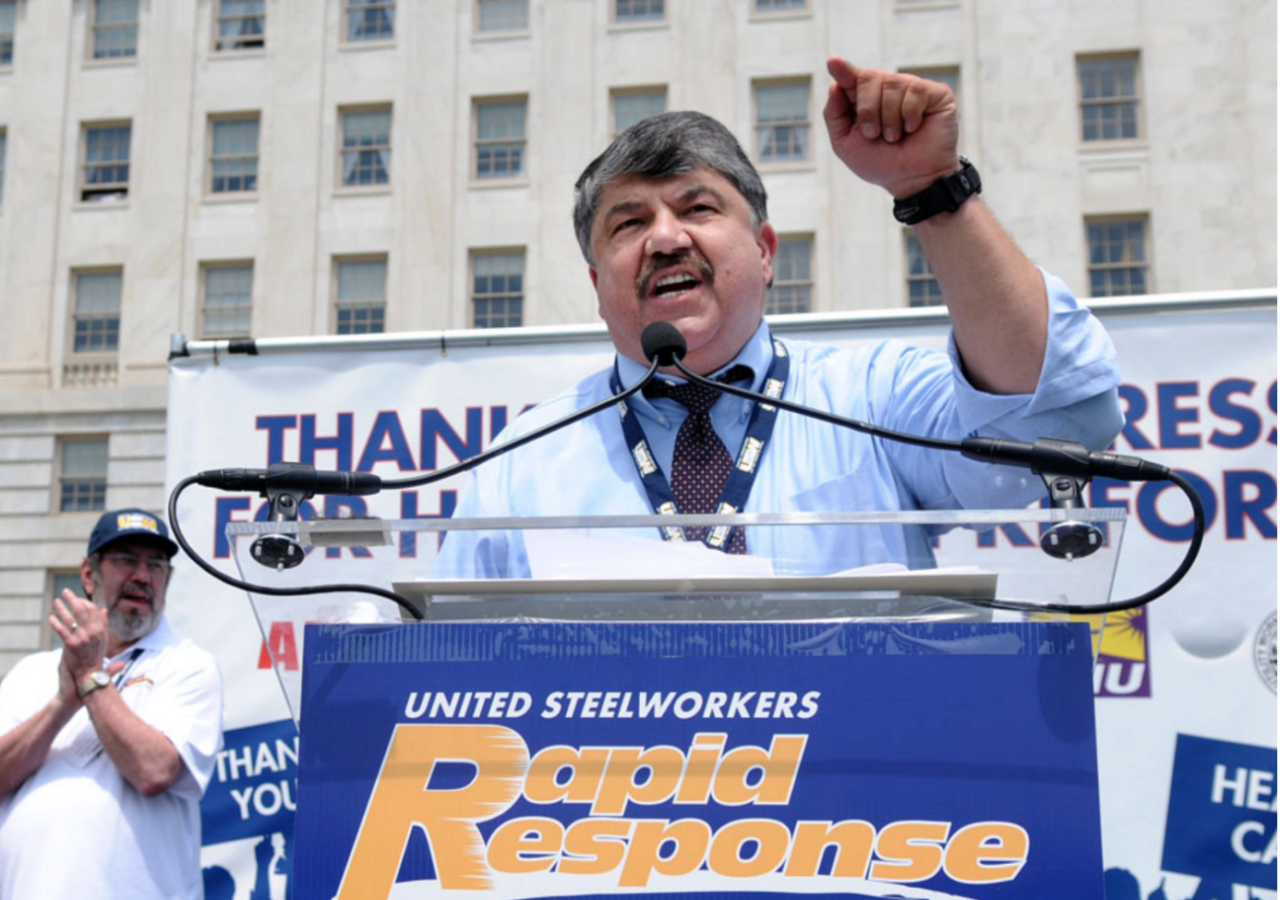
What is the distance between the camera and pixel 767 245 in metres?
2.10

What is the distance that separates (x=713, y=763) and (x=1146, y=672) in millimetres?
3335

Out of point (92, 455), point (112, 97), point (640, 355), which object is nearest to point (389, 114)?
point (112, 97)

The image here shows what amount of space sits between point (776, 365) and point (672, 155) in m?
0.38

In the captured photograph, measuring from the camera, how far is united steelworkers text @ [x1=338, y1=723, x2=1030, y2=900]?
44.6 inches

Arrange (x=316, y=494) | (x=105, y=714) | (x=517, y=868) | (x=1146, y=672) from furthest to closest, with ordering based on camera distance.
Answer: (x=1146, y=672) < (x=105, y=714) < (x=316, y=494) < (x=517, y=868)

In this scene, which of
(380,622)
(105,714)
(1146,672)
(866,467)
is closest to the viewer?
(380,622)

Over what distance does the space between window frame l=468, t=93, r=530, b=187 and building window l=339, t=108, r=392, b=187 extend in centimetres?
159

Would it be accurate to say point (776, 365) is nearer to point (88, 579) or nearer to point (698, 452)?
point (698, 452)

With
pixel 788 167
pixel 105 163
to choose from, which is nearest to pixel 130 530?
pixel 788 167

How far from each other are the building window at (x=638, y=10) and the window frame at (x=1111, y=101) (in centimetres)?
750

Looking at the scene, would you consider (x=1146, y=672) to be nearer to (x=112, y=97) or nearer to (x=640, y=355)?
(x=640, y=355)

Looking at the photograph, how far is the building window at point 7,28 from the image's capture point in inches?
973

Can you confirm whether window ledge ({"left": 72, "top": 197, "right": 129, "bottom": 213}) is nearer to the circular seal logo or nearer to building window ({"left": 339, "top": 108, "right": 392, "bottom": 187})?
building window ({"left": 339, "top": 108, "right": 392, "bottom": 187})

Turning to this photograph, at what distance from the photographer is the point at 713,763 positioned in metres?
1.17
